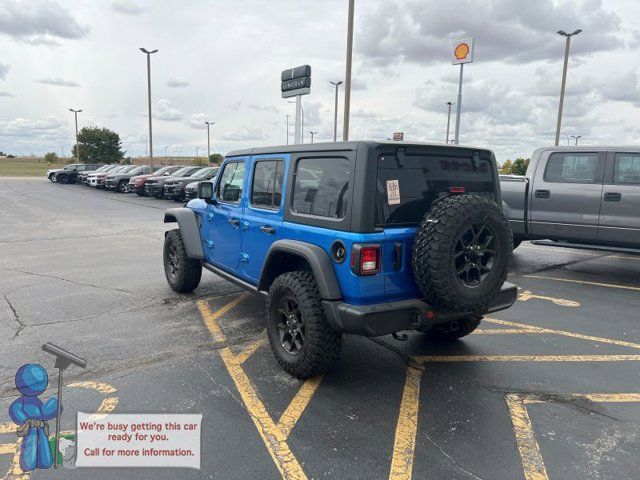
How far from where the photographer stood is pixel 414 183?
→ 3656 mm

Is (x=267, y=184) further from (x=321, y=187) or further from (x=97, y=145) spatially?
(x=97, y=145)

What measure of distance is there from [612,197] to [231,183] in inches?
217

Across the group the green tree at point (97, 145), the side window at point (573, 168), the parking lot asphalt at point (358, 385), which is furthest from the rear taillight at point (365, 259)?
the green tree at point (97, 145)

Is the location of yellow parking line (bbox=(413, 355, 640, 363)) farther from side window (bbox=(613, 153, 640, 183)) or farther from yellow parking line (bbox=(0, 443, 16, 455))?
side window (bbox=(613, 153, 640, 183))

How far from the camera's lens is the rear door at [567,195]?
24.1 feet

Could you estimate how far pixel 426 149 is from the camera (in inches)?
146

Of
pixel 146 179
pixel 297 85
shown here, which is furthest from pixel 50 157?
pixel 297 85

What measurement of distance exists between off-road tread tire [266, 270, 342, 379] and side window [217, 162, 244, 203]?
149 centimetres

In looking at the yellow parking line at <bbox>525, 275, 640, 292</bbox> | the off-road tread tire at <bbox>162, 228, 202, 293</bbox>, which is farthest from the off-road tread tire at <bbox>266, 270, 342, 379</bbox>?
the yellow parking line at <bbox>525, 275, 640, 292</bbox>

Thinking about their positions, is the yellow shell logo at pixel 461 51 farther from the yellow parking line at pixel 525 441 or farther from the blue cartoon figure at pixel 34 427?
the blue cartoon figure at pixel 34 427

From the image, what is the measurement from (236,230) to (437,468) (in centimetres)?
295

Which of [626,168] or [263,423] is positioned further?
[626,168]

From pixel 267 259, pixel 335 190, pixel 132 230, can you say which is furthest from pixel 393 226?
pixel 132 230

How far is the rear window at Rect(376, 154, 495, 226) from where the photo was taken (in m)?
3.50
